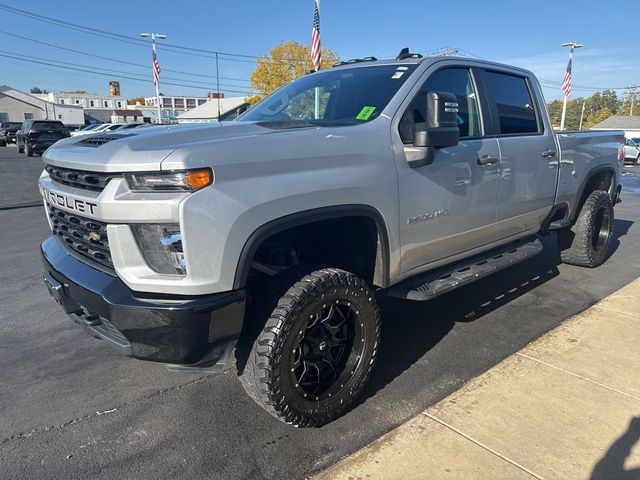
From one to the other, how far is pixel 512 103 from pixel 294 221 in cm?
287

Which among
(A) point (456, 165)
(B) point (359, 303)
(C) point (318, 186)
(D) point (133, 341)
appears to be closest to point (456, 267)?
(A) point (456, 165)

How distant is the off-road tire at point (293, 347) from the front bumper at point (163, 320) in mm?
191

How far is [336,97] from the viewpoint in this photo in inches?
141

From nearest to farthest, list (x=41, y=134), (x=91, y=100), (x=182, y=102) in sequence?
(x=41, y=134) < (x=91, y=100) < (x=182, y=102)

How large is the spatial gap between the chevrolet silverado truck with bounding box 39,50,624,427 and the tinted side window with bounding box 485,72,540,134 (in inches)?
1.3

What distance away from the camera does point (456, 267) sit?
12.4 ft

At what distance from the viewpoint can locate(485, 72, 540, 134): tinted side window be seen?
13.6 ft

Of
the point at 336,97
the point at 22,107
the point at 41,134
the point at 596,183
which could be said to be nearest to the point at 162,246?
the point at 336,97

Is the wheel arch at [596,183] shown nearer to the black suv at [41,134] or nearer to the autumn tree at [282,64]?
the black suv at [41,134]

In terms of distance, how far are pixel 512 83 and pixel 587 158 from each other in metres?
1.49

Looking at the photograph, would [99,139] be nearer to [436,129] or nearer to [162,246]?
[162,246]

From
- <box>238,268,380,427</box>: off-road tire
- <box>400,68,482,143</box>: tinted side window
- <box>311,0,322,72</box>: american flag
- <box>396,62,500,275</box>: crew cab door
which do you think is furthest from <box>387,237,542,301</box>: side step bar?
<box>311,0,322,72</box>: american flag

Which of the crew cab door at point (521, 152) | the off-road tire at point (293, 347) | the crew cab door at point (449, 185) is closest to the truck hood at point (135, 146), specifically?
the off-road tire at point (293, 347)

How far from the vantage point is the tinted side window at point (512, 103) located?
414 centimetres
